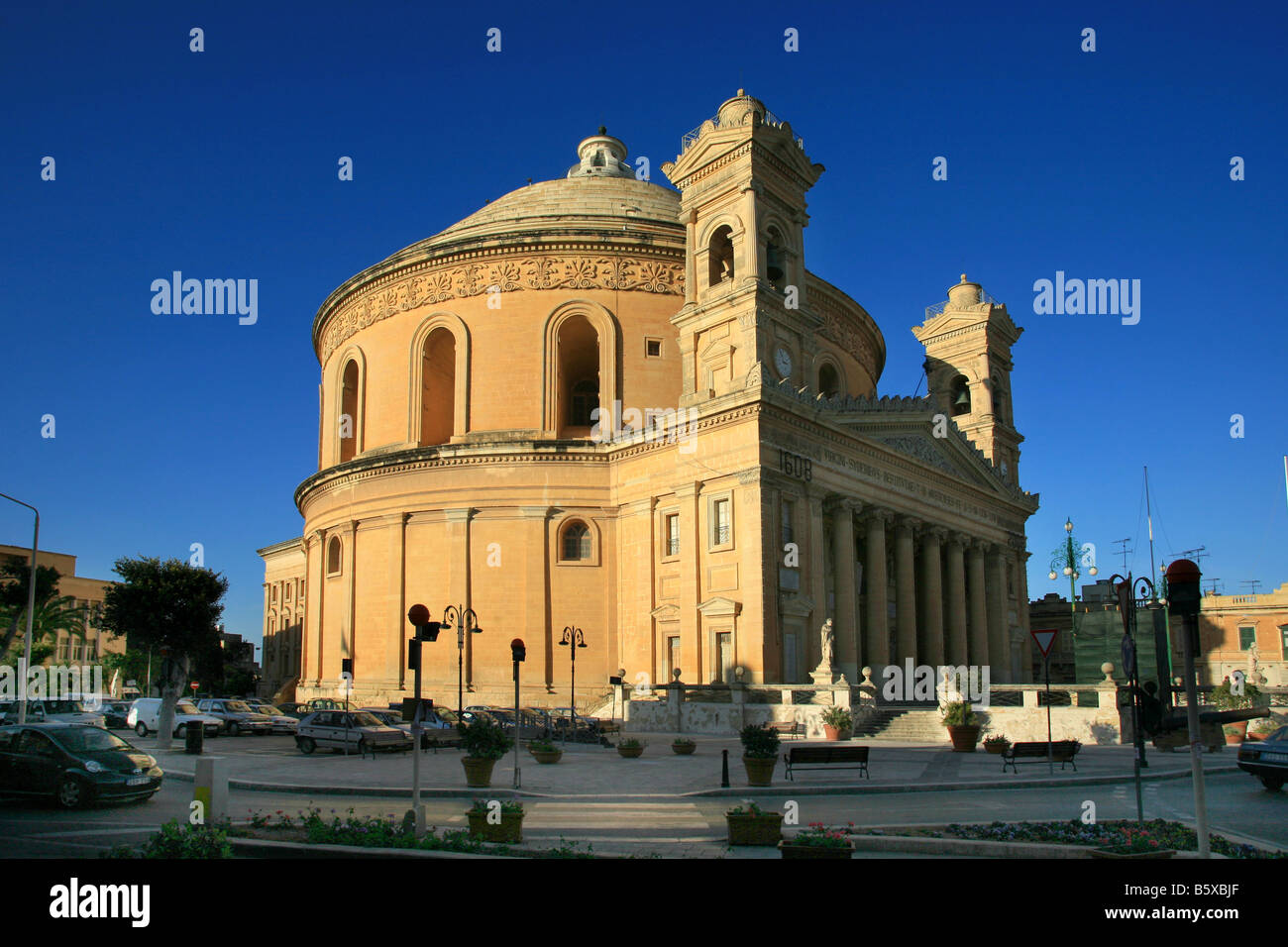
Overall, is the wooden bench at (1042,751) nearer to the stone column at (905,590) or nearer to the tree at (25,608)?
the stone column at (905,590)

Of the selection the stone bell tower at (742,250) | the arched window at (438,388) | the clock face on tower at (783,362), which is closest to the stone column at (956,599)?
the stone bell tower at (742,250)

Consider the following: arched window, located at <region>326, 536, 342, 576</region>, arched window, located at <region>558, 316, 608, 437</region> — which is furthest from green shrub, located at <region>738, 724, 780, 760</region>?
arched window, located at <region>326, 536, 342, 576</region>

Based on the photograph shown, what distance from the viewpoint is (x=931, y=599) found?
43312 millimetres

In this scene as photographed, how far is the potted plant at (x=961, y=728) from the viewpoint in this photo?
2705 cm

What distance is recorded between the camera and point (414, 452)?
42.2m

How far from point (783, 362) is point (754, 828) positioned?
2580 cm

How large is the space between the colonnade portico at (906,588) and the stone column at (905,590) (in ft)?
0.14

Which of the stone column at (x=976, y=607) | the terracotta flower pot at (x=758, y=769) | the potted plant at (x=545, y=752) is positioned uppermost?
the stone column at (x=976, y=607)

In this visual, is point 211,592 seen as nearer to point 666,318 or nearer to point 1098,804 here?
point 666,318

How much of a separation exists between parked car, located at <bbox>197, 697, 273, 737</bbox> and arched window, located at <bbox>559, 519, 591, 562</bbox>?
12.6 m

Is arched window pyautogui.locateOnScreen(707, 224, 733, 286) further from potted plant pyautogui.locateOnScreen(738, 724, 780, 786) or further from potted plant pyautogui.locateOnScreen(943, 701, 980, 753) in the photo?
potted plant pyautogui.locateOnScreen(738, 724, 780, 786)

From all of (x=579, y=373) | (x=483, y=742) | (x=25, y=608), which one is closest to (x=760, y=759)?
(x=483, y=742)
